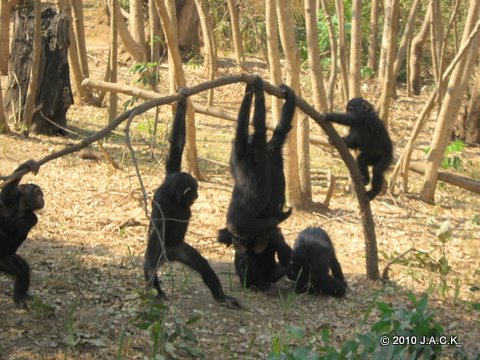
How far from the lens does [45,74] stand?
13430mm

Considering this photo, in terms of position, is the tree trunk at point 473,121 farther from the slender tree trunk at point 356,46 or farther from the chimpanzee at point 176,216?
the chimpanzee at point 176,216

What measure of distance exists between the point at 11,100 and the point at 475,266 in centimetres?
863

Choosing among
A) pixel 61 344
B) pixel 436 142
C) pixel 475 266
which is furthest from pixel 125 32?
pixel 61 344

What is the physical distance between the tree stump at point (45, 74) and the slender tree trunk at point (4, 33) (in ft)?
5.49

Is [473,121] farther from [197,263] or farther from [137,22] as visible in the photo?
[197,263]

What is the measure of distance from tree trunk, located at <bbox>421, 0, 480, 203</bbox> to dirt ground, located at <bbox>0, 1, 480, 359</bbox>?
0.74 meters

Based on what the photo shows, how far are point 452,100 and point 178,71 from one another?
4431 millimetres

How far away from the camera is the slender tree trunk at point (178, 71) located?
417 inches

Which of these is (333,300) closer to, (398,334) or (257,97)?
(257,97)

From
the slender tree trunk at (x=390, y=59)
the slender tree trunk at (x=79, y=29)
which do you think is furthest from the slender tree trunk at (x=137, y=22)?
the slender tree trunk at (x=390, y=59)

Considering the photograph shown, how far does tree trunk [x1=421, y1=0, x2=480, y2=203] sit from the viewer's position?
A: 11.6 m

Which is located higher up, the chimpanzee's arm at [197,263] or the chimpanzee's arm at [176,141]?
the chimpanzee's arm at [176,141]

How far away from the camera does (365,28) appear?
840 inches

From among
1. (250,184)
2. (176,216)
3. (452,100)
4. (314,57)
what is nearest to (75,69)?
(314,57)
